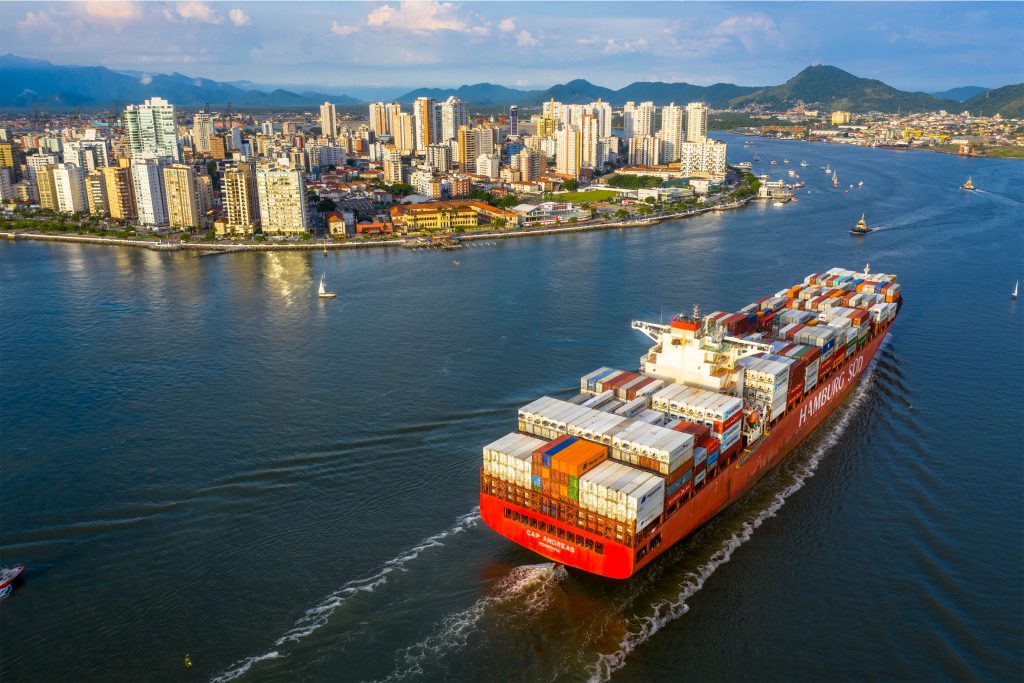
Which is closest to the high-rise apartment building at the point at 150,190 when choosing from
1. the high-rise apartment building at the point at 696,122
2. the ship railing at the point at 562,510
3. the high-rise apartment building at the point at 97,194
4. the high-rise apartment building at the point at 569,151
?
the high-rise apartment building at the point at 97,194

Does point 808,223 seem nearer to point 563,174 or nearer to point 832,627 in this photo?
point 563,174

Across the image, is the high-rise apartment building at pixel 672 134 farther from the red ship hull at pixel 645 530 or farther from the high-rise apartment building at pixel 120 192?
the red ship hull at pixel 645 530

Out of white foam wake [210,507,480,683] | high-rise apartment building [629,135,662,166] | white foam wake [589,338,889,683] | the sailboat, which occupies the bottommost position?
white foam wake [589,338,889,683]

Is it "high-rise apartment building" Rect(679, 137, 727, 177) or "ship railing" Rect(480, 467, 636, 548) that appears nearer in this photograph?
"ship railing" Rect(480, 467, 636, 548)

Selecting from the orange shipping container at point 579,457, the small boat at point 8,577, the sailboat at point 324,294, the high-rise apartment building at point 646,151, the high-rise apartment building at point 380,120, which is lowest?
the small boat at point 8,577

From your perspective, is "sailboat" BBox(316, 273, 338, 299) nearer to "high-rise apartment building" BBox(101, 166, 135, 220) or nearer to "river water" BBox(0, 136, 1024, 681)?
"river water" BBox(0, 136, 1024, 681)

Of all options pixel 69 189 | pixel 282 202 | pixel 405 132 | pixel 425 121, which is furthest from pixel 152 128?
pixel 282 202

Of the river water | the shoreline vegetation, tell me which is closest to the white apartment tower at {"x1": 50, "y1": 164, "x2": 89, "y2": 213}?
the shoreline vegetation
